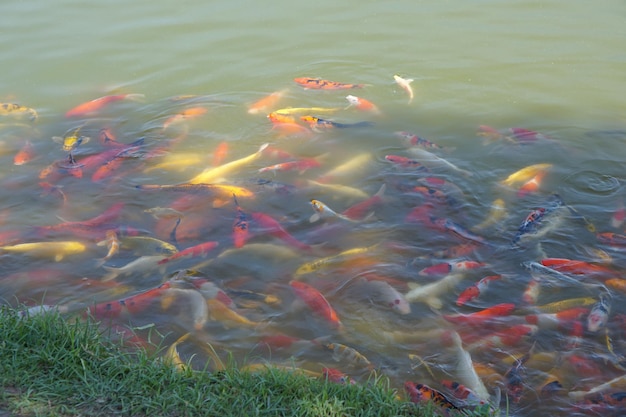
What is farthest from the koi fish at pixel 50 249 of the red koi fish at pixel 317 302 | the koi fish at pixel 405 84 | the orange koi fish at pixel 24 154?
the koi fish at pixel 405 84

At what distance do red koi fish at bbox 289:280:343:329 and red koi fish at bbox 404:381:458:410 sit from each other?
2.85ft

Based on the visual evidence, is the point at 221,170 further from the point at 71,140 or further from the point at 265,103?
the point at 71,140

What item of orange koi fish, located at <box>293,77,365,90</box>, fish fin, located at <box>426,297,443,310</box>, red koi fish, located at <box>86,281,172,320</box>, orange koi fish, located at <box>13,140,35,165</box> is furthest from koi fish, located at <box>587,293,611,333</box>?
orange koi fish, located at <box>13,140,35,165</box>

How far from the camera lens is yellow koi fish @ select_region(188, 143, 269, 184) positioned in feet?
22.7

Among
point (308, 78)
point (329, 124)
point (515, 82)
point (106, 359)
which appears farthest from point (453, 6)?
point (106, 359)

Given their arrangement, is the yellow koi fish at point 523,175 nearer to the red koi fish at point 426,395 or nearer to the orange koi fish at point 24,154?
the red koi fish at point 426,395

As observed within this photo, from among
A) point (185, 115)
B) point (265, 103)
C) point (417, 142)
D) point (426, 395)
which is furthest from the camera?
point (265, 103)

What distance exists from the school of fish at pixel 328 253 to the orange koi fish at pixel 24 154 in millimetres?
23

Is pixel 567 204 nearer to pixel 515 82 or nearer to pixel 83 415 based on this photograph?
pixel 515 82

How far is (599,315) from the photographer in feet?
16.5

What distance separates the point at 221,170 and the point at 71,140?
5.82ft

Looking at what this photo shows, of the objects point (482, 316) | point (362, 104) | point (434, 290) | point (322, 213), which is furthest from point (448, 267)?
point (362, 104)

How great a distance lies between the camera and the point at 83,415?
3.79m

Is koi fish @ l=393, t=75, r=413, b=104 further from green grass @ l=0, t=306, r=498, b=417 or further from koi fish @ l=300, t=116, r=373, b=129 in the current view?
green grass @ l=0, t=306, r=498, b=417
